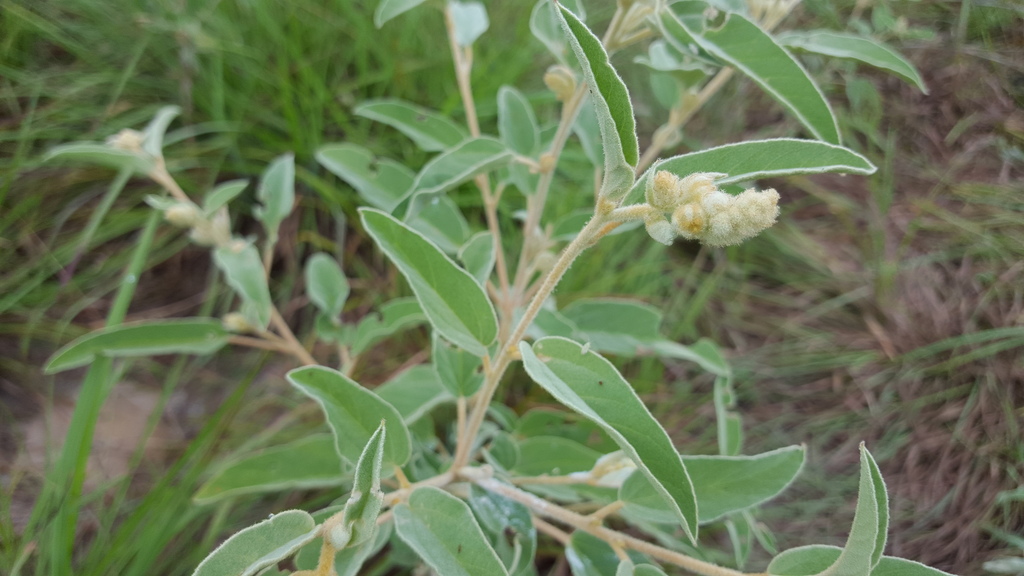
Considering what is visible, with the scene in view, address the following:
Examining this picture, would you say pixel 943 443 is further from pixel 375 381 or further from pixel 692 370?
pixel 375 381

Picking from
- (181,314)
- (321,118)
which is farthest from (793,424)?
(181,314)

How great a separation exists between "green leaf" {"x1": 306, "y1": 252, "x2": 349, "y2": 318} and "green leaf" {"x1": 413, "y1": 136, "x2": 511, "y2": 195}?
51cm

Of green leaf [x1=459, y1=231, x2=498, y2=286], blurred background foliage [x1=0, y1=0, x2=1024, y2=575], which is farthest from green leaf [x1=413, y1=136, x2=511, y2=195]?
blurred background foliage [x1=0, y1=0, x2=1024, y2=575]

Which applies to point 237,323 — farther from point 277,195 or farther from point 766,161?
point 766,161

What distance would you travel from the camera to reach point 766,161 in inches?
26.5

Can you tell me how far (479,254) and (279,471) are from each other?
48 centimetres

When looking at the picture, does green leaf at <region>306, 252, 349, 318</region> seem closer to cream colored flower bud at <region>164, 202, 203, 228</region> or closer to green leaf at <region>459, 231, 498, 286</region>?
cream colored flower bud at <region>164, 202, 203, 228</region>

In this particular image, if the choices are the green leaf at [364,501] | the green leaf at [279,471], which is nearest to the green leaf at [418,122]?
the green leaf at [279,471]

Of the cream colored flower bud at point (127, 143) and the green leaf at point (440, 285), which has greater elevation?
the cream colored flower bud at point (127, 143)

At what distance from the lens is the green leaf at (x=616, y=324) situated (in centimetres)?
120

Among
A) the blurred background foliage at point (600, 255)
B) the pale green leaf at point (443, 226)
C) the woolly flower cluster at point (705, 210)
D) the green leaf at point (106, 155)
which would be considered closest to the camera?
the woolly flower cluster at point (705, 210)

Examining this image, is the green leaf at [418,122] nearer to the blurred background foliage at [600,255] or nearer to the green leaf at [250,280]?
the green leaf at [250,280]

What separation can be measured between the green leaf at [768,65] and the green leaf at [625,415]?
1.45ft

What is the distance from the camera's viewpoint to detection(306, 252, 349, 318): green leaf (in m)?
1.36
